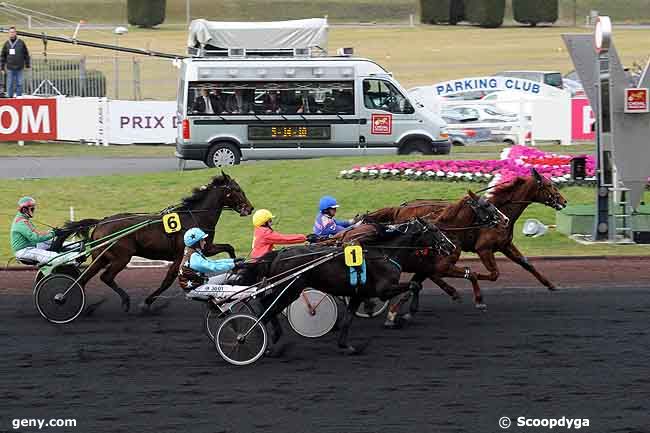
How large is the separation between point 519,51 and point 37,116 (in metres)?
30.7

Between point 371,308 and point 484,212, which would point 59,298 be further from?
point 484,212

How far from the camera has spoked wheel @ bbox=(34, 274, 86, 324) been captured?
12406mm

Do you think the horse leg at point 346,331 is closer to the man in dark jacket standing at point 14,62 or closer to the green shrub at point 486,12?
the man in dark jacket standing at point 14,62

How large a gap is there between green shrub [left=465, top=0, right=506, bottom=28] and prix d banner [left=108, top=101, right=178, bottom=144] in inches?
1361

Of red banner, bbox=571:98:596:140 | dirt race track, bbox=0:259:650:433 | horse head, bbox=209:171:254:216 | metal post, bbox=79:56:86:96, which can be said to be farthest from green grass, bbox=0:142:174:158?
horse head, bbox=209:171:254:216

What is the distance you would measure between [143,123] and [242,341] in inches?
786

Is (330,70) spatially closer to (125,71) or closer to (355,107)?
(355,107)

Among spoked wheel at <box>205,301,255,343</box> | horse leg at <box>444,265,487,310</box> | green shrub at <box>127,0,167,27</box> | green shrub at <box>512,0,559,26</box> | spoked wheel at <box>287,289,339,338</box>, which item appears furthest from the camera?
green shrub at <box>512,0,559,26</box>

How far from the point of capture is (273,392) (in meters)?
9.77

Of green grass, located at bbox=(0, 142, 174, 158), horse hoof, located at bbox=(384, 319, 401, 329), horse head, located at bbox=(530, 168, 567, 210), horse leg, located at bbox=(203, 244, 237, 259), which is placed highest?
green grass, located at bbox=(0, 142, 174, 158)

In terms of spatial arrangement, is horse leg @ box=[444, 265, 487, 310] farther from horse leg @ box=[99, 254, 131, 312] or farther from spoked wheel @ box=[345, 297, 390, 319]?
horse leg @ box=[99, 254, 131, 312]

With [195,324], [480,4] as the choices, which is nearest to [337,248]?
[195,324]

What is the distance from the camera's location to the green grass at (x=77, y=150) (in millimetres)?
28125

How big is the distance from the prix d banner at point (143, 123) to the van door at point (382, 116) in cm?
705
